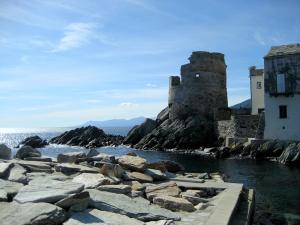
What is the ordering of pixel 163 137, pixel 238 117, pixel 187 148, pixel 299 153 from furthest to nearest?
pixel 163 137, pixel 187 148, pixel 238 117, pixel 299 153

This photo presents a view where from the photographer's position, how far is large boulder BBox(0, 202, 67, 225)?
21.8ft

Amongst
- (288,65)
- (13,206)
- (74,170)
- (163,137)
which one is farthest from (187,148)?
(13,206)

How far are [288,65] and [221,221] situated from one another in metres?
34.5

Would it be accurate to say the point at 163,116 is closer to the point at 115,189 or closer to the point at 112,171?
the point at 112,171

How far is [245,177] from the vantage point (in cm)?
2573

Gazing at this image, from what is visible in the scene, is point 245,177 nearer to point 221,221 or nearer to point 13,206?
point 221,221

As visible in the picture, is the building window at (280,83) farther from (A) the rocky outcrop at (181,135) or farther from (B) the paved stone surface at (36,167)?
(B) the paved stone surface at (36,167)

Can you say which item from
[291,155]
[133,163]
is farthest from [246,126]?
[133,163]

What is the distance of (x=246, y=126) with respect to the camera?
43938mm

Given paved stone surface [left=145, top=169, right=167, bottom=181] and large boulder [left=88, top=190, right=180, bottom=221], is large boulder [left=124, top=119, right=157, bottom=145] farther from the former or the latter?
large boulder [left=88, top=190, right=180, bottom=221]

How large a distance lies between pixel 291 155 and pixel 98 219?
3013 centimetres

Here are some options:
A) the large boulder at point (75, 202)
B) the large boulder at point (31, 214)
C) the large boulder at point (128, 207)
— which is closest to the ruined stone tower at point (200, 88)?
the large boulder at point (128, 207)

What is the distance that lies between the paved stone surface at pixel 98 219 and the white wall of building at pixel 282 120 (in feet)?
112

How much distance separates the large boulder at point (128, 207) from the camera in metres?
7.85
